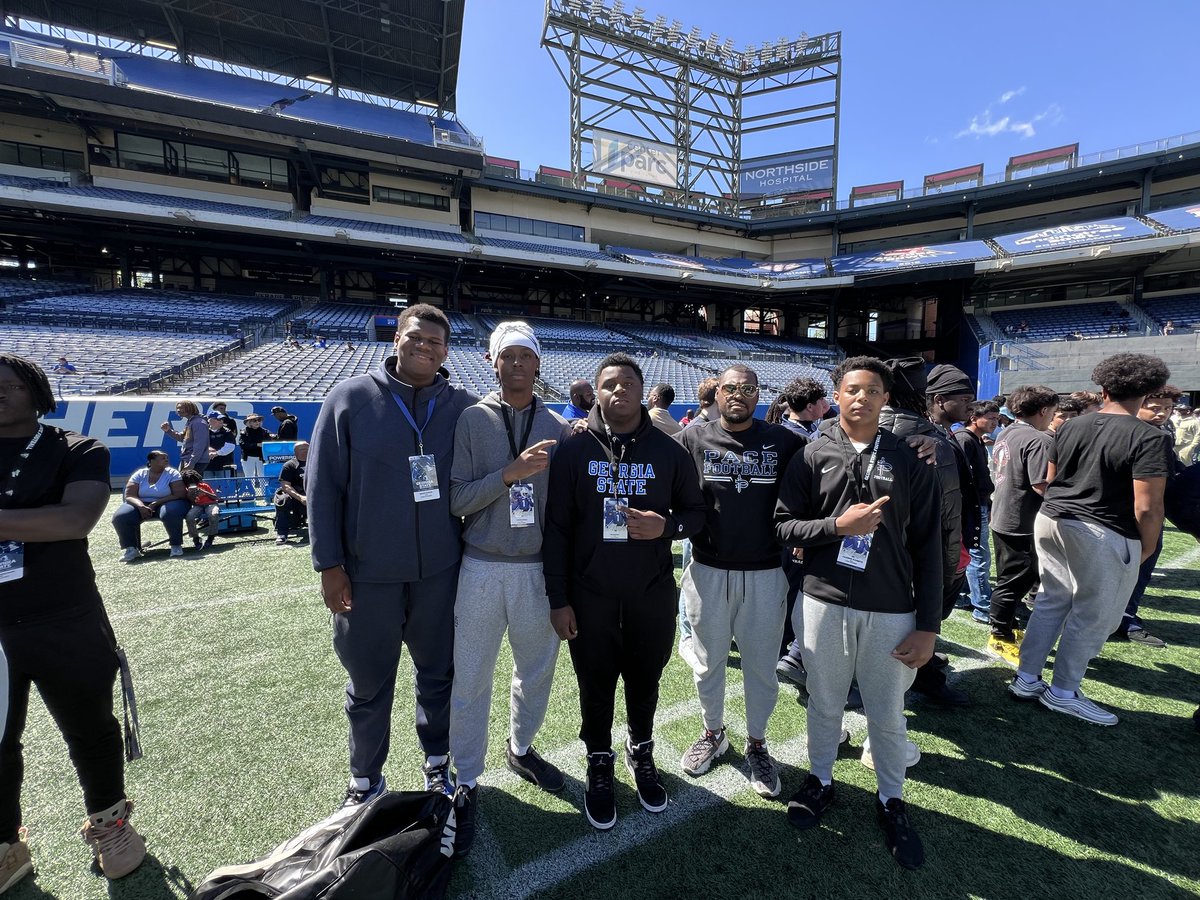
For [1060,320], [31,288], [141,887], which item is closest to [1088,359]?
[1060,320]

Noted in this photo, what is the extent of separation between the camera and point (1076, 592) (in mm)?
3160

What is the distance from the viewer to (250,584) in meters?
5.34

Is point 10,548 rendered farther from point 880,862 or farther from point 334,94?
point 334,94

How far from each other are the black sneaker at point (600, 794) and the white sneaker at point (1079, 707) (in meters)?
2.99

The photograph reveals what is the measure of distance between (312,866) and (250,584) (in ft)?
15.5

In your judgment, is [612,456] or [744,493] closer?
[612,456]

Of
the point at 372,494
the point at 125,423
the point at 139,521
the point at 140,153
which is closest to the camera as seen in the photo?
the point at 372,494

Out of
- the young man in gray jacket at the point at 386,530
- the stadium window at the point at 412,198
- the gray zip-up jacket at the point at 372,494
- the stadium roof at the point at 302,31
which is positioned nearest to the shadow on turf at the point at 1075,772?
the young man in gray jacket at the point at 386,530

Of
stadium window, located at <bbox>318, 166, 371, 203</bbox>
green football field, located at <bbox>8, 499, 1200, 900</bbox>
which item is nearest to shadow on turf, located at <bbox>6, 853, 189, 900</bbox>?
green football field, located at <bbox>8, 499, 1200, 900</bbox>

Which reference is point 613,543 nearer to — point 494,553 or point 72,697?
point 494,553

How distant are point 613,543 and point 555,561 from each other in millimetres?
281

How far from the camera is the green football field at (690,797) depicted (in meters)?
2.11

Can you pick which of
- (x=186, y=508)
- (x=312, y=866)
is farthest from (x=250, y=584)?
(x=312, y=866)

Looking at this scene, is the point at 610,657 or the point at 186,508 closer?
the point at 610,657
